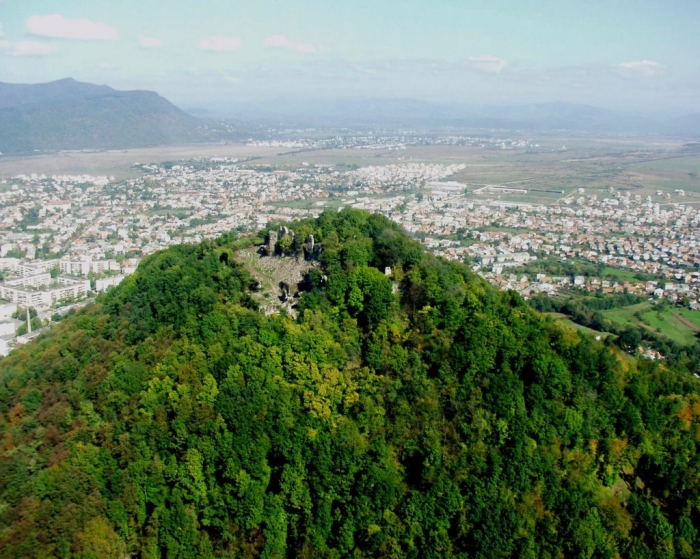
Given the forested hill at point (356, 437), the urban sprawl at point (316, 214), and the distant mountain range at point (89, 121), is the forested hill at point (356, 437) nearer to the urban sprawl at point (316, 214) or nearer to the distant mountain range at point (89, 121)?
the urban sprawl at point (316, 214)

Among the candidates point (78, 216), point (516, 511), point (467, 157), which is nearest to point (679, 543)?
point (516, 511)

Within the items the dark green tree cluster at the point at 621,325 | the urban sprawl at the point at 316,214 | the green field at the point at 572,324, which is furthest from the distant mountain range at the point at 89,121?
the green field at the point at 572,324

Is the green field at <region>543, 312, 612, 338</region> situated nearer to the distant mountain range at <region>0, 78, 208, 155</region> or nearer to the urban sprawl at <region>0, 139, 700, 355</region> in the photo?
the urban sprawl at <region>0, 139, 700, 355</region>

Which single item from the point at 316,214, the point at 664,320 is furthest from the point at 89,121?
the point at 664,320

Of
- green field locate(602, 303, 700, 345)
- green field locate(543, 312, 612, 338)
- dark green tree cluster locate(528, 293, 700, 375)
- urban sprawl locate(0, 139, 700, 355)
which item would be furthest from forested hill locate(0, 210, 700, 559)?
urban sprawl locate(0, 139, 700, 355)

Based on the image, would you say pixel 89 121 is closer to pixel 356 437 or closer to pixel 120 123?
pixel 120 123
